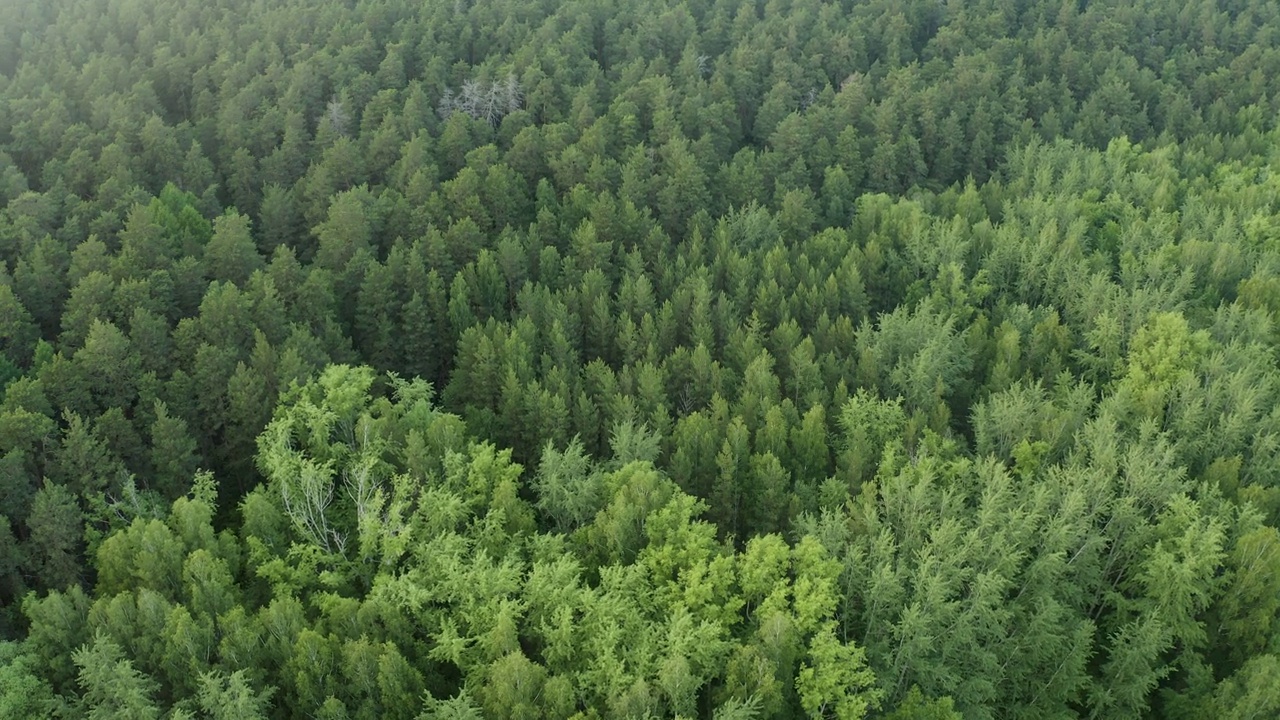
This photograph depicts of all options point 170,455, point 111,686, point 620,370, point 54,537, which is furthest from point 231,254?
point 111,686

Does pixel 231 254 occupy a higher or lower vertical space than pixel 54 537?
higher

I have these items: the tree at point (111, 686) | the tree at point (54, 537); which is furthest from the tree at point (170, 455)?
the tree at point (111, 686)

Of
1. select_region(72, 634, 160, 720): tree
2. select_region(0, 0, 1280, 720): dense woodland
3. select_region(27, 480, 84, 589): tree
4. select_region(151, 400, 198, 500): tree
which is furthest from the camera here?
select_region(151, 400, 198, 500): tree

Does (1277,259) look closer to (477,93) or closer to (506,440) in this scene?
(506,440)

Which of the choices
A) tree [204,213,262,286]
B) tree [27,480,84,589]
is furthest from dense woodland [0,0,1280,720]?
tree [204,213,262,286]

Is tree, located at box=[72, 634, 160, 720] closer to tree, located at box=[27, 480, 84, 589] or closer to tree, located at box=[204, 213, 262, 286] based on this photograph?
tree, located at box=[27, 480, 84, 589]

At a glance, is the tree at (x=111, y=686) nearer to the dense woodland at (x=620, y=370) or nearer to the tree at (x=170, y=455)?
the dense woodland at (x=620, y=370)

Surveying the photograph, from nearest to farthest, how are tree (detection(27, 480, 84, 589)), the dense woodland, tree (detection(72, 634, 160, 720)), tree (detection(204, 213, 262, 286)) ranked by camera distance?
tree (detection(72, 634, 160, 720))
the dense woodland
tree (detection(27, 480, 84, 589))
tree (detection(204, 213, 262, 286))

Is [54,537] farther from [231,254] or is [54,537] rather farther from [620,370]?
[620,370]

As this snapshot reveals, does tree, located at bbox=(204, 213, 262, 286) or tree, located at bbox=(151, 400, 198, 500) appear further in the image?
tree, located at bbox=(204, 213, 262, 286)
